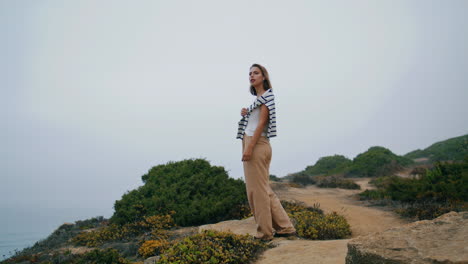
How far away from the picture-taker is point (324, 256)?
3.66 metres

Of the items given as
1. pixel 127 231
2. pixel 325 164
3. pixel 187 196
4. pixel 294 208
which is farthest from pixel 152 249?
pixel 325 164

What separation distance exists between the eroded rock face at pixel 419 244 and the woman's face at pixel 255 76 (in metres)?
2.79

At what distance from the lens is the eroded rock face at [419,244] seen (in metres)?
2.17

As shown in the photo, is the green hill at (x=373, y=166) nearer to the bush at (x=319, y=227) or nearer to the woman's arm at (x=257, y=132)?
the bush at (x=319, y=227)

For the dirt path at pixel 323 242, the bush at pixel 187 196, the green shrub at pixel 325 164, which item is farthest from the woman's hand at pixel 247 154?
the green shrub at pixel 325 164

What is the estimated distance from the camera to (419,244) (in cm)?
241

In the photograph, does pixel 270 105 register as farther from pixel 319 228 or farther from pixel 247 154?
pixel 319 228

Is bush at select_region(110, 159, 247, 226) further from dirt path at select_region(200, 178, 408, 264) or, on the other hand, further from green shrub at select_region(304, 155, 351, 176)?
green shrub at select_region(304, 155, 351, 176)

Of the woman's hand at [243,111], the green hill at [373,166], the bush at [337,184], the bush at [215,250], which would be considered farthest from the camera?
the green hill at [373,166]

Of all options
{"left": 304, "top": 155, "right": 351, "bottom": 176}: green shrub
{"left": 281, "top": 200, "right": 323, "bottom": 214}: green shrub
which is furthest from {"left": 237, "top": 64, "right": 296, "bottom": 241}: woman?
{"left": 304, "top": 155, "right": 351, "bottom": 176}: green shrub

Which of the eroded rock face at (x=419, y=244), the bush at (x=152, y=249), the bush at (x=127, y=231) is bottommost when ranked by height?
the eroded rock face at (x=419, y=244)

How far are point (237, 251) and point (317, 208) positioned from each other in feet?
14.9

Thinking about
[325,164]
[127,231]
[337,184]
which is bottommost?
[127,231]

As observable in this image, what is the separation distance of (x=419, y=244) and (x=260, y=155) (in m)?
2.42
